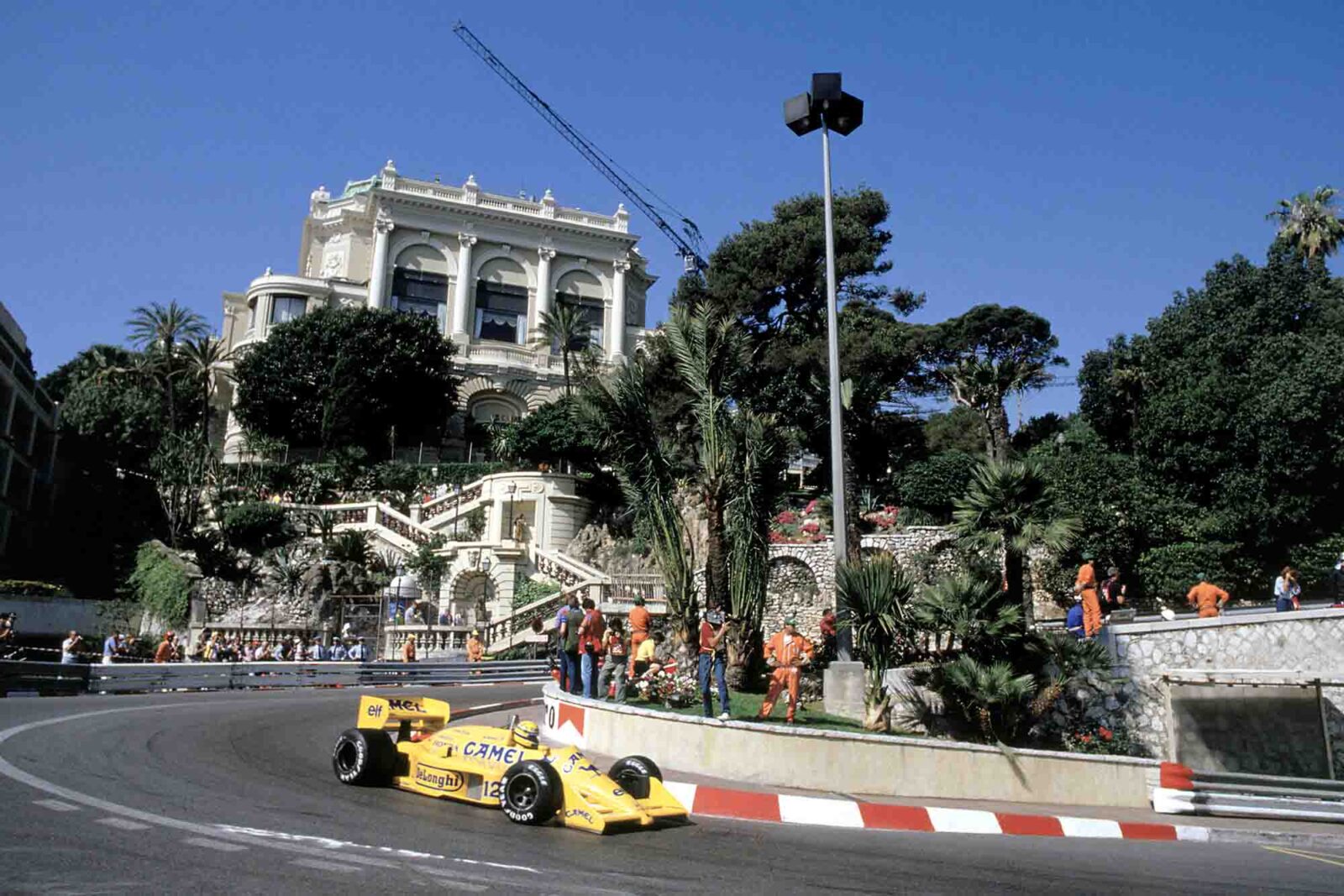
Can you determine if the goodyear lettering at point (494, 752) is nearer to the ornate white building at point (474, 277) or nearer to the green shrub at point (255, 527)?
the green shrub at point (255, 527)

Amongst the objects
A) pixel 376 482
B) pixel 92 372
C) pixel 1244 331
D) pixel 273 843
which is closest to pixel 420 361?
pixel 376 482

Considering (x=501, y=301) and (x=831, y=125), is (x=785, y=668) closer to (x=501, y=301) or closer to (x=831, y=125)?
(x=831, y=125)

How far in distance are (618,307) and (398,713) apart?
219 ft

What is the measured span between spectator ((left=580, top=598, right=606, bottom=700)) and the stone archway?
20.0 metres

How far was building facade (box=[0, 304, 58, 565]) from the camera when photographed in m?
43.8

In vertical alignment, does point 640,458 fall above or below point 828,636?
above

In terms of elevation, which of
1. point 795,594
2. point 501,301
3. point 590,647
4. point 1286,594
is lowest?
point 590,647

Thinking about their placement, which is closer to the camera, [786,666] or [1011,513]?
[786,666]

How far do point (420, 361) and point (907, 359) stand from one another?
30382mm

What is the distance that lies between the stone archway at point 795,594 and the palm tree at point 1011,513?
1912cm

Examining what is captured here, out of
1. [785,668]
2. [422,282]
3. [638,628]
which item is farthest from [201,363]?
[785,668]

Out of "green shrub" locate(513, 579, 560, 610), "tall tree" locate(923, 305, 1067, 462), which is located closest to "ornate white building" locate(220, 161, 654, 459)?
"tall tree" locate(923, 305, 1067, 462)

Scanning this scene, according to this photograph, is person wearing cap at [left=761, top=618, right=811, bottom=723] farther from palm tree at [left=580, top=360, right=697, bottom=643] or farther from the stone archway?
the stone archway

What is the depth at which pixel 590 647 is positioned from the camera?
52.0ft
